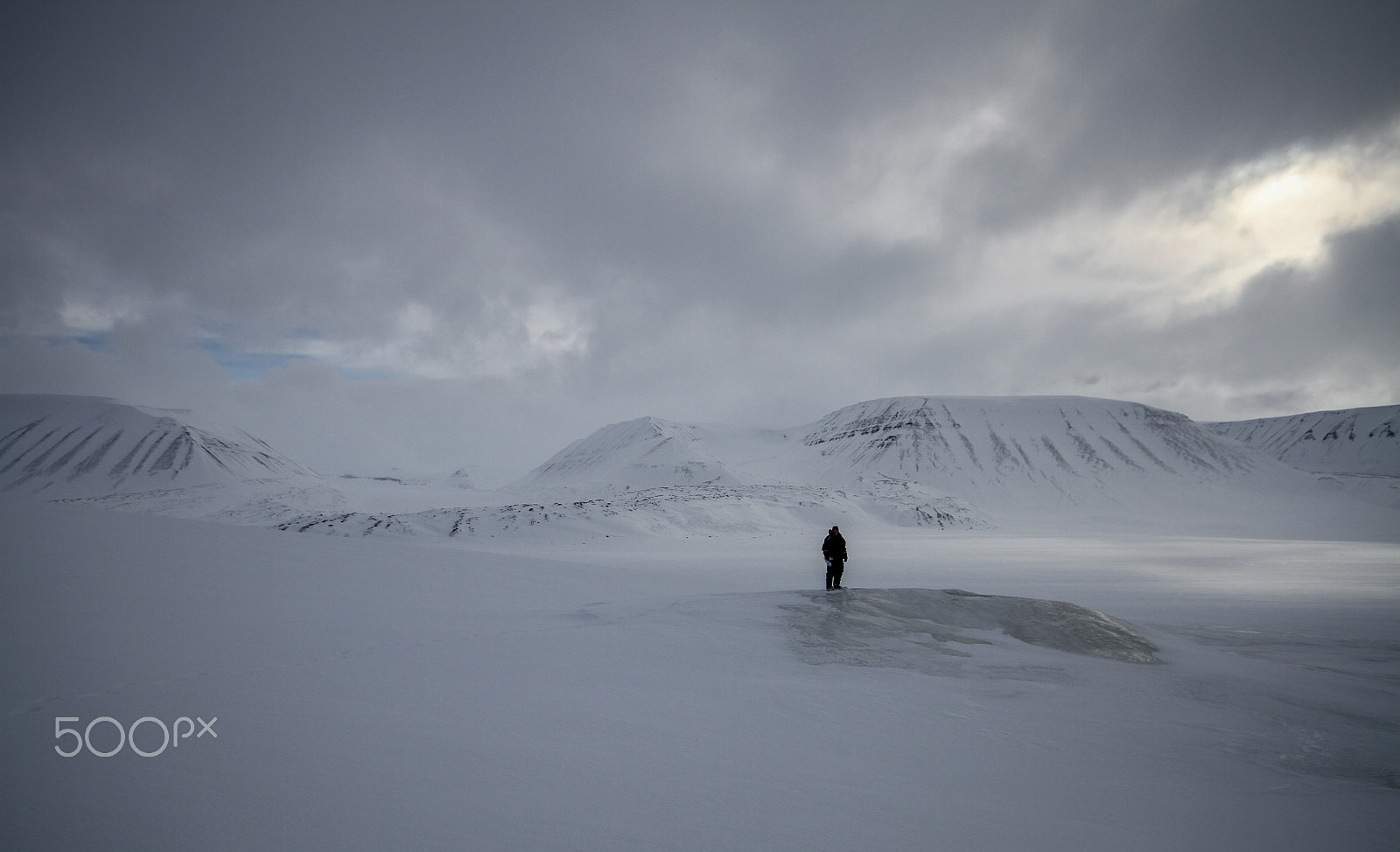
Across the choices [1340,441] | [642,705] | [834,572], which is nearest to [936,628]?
[834,572]

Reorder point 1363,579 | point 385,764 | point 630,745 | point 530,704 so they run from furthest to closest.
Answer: point 1363,579 → point 530,704 → point 630,745 → point 385,764

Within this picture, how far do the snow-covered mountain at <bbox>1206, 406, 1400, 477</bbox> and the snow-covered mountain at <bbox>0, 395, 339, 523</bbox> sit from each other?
7543 inches

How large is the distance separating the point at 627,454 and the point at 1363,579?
87.6 metres

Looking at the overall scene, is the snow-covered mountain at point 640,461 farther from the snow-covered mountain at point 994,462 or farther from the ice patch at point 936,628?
the ice patch at point 936,628

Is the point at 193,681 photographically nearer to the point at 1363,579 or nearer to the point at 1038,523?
the point at 1363,579

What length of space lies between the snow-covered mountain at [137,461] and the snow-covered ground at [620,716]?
172 ft

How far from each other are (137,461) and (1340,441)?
264 metres

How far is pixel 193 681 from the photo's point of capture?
545 centimetres

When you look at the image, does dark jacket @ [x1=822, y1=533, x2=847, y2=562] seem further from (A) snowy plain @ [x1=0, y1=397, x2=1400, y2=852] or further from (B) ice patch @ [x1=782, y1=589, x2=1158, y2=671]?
(A) snowy plain @ [x1=0, y1=397, x2=1400, y2=852]

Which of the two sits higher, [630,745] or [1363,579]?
[1363,579]

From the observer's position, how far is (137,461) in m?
72.8

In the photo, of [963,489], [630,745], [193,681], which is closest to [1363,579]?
[630,745]

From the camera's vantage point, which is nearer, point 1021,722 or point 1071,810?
point 1071,810

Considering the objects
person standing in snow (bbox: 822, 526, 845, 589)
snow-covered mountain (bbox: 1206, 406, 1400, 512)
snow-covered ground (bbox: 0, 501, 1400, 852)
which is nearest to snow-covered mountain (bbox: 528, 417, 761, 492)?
person standing in snow (bbox: 822, 526, 845, 589)
